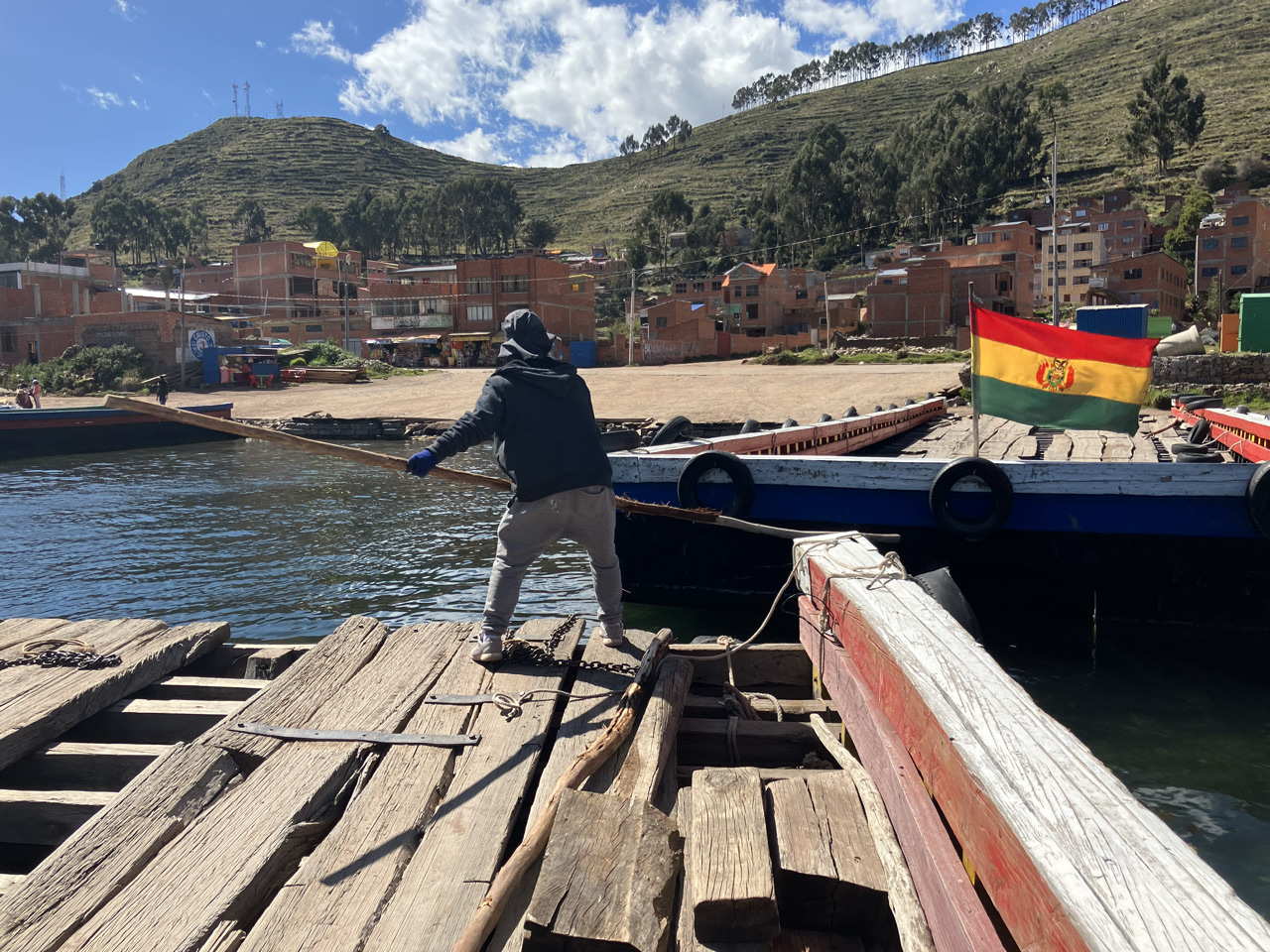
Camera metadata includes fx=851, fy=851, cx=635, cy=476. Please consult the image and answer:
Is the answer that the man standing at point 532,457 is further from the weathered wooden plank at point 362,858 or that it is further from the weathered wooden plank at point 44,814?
the weathered wooden plank at point 44,814

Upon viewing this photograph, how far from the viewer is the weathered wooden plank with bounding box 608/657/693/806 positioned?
2787mm

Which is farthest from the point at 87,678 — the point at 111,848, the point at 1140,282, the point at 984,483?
the point at 1140,282

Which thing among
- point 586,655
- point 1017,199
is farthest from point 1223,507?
point 1017,199

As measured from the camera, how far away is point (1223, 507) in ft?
20.0

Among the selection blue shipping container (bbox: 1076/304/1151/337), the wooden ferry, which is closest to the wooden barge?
the wooden ferry

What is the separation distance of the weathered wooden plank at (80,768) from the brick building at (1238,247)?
218 ft

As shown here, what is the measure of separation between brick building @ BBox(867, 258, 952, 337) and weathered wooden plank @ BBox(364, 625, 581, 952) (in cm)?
5857

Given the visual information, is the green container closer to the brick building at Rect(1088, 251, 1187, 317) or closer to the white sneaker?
the brick building at Rect(1088, 251, 1187, 317)

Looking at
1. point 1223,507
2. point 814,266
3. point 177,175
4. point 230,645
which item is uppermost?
point 177,175

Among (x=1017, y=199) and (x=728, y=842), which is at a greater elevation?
(x=1017, y=199)

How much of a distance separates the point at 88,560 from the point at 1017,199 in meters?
99.9

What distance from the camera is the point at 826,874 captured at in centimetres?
234

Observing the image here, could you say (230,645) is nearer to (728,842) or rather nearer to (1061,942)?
(728,842)

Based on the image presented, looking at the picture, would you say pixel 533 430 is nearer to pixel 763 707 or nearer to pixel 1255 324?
pixel 763 707
